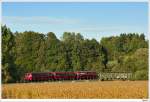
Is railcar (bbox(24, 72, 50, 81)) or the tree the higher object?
the tree

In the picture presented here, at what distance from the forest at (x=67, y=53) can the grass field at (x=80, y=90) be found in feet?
0.21

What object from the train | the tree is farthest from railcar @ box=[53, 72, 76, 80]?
the tree

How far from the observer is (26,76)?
3877 mm

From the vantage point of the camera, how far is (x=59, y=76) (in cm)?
390

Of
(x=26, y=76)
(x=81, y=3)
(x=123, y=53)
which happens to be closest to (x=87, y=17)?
(x=81, y=3)

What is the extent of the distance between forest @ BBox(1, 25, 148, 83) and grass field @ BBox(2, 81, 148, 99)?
65 mm

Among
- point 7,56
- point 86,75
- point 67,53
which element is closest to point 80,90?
point 86,75

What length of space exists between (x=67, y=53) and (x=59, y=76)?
178mm

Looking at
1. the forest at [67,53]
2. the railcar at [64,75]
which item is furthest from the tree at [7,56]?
the railcar at [64,75]

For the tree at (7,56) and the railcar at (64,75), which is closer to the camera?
the tree at (7,56)

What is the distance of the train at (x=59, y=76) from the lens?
12.7ft

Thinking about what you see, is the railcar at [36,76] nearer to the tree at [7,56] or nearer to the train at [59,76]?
the train at [59,76]

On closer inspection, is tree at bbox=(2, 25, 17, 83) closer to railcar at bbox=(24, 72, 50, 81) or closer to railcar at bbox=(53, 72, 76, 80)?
railcar at bbox=(24, 72, 50, 81)

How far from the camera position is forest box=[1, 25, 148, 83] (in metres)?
3.77
